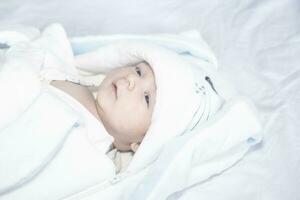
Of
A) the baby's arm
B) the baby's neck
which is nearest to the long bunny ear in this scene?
the baby's arm

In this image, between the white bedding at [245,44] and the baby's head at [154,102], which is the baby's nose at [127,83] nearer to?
the baby's head at [154,102]

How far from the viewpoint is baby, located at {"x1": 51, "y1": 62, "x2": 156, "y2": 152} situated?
104 centimetres

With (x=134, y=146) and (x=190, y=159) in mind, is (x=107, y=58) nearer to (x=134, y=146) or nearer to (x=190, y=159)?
(x=134, y=146)

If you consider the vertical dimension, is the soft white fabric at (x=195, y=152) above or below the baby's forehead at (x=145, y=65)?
below

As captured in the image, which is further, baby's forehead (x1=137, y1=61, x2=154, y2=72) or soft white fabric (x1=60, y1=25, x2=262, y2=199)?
baby's forehead (x1=137, y1=61, x2=154, y2=72)

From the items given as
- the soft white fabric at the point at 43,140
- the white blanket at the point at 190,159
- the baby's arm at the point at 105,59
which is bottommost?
the white blanket at the point at 190,159

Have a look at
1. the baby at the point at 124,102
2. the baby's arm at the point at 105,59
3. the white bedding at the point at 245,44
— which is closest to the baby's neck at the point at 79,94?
the baby at the point at 124,102

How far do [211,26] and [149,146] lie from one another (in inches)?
19.2

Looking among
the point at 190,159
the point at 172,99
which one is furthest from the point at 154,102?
the point at 190,159

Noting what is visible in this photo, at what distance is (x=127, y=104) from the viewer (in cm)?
104

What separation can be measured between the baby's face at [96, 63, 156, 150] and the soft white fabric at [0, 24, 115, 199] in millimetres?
40

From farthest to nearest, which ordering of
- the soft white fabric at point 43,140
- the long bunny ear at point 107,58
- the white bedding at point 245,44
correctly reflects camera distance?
the long bunny ear at point 107,58
the white bedding at point 245,44
the soft white fabric at point 43,140

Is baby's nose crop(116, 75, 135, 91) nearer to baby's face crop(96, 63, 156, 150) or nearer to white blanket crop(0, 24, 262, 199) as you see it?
baby's face crop(96, 63, 156, 150)

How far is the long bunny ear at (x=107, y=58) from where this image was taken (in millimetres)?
1154
